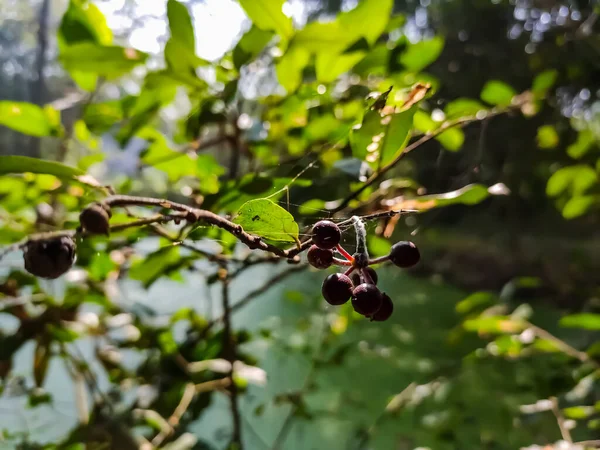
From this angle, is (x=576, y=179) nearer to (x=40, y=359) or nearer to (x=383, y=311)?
(x=383, y=311)

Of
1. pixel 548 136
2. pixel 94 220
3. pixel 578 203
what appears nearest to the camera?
pixel 94 220

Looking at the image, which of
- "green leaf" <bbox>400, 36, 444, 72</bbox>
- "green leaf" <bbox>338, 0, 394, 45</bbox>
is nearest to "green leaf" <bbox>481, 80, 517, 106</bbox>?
"green leaf" <bbox>400, 36, 444, 72</bbox>

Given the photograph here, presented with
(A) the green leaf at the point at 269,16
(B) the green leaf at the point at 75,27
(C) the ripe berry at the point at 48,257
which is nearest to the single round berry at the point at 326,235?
(C) the ripe berry at the point at 48,257

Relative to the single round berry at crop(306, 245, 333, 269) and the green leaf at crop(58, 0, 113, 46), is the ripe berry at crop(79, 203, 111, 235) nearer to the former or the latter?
the single round berry at crop(306, 245, 333, 269)

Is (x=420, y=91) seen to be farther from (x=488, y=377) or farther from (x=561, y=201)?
(x=488, y=377)

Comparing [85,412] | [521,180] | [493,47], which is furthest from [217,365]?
[493,47]

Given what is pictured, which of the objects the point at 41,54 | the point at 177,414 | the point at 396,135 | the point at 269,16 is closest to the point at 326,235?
the point at 396,135
